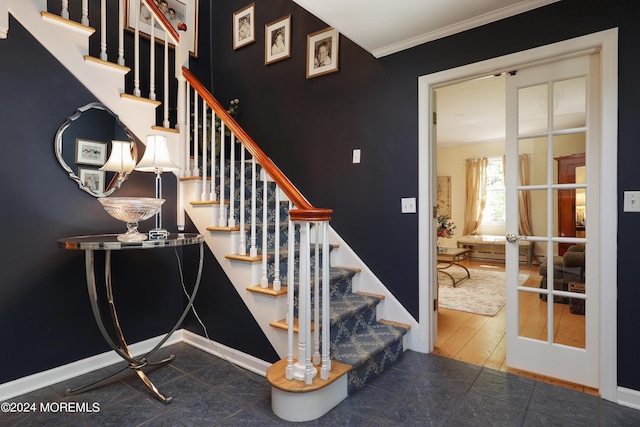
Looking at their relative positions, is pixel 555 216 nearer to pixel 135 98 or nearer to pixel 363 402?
pixel 363 402

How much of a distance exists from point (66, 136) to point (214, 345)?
1778 mm

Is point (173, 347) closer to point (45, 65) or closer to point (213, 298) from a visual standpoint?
point (213, 298)

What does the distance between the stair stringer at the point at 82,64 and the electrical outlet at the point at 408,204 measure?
1.96 meters

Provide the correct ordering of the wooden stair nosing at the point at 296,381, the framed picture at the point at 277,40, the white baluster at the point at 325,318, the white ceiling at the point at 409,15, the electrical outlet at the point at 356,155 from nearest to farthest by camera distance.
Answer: the wooden stair nosing at the point at 296,381, the white baluster at the point at 325,318, the white ceiling at the point at 409,15, the electrical outlet at the point at 356,155, the framed picture at the point at 277,40

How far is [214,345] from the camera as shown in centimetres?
261

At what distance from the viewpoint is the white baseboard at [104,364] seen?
2055 mm

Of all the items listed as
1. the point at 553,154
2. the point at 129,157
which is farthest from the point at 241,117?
the point at 553,154

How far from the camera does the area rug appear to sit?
12.3 feet

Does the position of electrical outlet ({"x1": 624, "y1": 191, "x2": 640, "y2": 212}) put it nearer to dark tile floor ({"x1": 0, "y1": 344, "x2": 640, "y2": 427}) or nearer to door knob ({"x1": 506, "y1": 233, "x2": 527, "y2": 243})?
door knob ({"x1": 506, "y1": 233, "x2": 527, "y2": 243})

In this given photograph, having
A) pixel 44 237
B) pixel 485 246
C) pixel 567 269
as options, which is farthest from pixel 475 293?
pixel 44 237

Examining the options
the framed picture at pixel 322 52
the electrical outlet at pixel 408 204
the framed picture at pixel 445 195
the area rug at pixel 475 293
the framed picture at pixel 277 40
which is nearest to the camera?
the electrical outlet at pixel 408 204

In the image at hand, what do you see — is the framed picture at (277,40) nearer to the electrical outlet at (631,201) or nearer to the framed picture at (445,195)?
the electrical outlet at (631,201)

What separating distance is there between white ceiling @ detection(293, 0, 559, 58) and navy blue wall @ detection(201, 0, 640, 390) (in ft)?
0.25

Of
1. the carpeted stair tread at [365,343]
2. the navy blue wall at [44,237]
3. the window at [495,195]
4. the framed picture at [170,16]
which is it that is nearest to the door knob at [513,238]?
the carpeted stair tread at [365,343]
